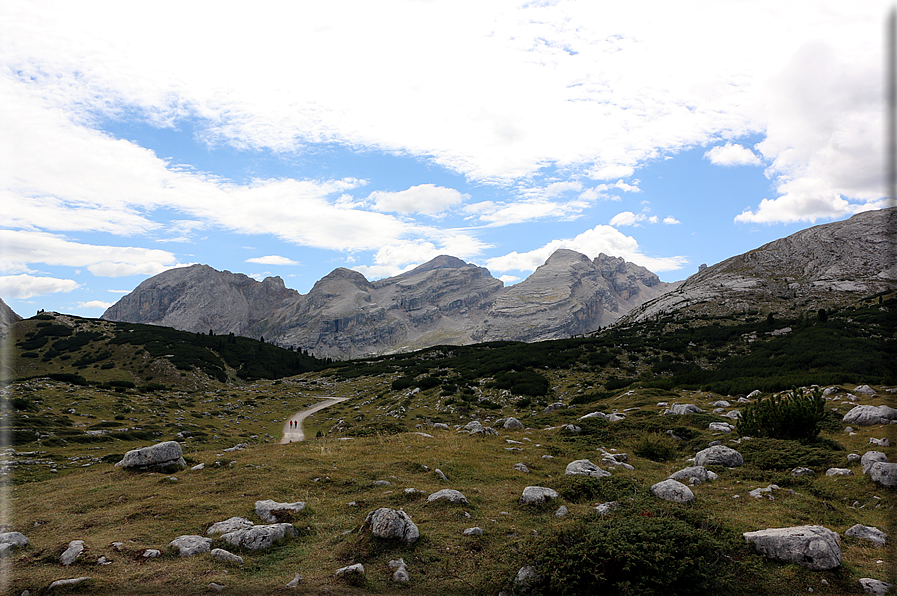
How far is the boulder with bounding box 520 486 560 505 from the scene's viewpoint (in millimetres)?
Answer: 11422

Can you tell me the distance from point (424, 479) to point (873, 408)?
20.4 meters

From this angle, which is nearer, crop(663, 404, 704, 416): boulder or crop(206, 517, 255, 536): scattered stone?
crop(206, 517, 255, 536): scattered stone

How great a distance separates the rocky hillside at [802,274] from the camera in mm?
93938

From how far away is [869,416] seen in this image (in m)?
18.0

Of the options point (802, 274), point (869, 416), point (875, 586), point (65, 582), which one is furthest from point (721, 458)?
point (802, 274)

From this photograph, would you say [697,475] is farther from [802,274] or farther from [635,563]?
[802,274]

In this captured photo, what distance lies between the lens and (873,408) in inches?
728

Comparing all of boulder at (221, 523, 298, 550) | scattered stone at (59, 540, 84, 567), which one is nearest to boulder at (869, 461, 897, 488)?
boulder at (221, 523, 298, 550)

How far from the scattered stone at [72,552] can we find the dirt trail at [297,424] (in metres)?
21.0

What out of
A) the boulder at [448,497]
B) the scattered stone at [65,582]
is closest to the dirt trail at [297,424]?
the boulder at [448,497]

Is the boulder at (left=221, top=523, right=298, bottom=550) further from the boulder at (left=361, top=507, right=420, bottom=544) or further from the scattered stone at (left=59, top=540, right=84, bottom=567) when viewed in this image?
the scattered stone at (left=59, top=540, right=84, bottom=567)

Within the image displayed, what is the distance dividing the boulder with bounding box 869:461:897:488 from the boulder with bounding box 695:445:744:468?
3607 millimetres

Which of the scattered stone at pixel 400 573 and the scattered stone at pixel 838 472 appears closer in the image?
the scattered stone at pixel 400 573

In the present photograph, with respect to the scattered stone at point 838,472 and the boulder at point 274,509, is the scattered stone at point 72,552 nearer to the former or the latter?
the boulder at point 274,509
